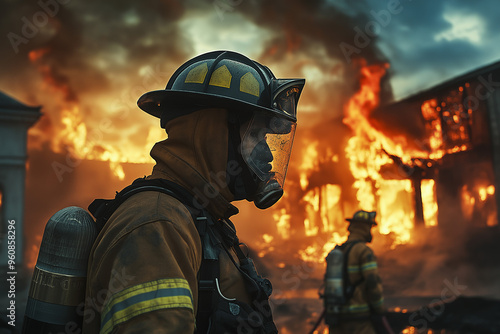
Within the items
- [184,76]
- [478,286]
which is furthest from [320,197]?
[184,76]

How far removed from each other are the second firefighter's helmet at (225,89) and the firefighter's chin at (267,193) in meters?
0.36

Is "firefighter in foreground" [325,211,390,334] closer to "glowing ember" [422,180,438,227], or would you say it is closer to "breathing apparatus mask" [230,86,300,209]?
"breathing apparatus mask" [230,86,300,209]

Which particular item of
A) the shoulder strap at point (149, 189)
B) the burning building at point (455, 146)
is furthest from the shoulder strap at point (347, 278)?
the burning building at point (455, 146)

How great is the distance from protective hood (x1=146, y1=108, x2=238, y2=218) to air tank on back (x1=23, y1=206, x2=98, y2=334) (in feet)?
1.36

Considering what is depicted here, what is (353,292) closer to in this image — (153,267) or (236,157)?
(236,157)

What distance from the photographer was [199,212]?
1.74 m

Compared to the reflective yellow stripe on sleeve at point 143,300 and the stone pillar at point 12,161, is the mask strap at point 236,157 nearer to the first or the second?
the reflective yellow stripe on sleeve at point 143,300

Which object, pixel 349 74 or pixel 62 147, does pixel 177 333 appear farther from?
pixel 349 74

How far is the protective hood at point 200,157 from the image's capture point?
1.86 metres

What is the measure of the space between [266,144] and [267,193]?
0.26 metres

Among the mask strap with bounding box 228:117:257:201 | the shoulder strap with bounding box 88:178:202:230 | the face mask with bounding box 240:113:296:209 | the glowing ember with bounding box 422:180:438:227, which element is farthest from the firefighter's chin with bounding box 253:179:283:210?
the glowing ember with bounding box 422:180:438:227

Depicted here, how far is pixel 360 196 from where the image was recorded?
2253 cm

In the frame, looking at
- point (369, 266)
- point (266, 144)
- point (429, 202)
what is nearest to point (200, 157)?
point (266, 144)

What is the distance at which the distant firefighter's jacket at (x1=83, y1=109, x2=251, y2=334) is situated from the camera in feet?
4.33
